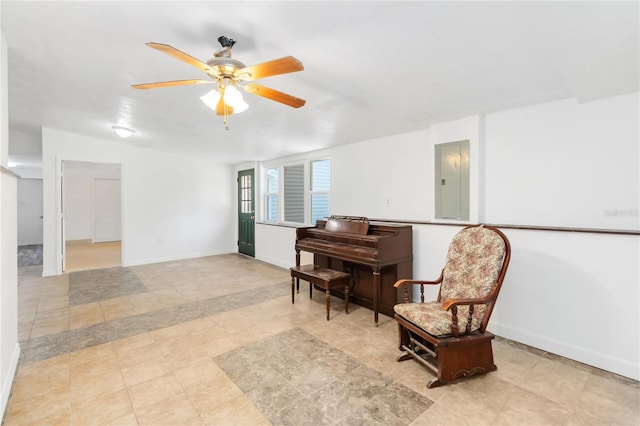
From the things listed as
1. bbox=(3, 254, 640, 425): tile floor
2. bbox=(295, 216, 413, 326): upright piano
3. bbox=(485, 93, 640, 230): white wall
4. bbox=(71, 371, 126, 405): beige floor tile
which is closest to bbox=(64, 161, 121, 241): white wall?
bbox=(3, 254, 640, 425): tile floor

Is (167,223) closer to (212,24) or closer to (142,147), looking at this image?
(142,147)

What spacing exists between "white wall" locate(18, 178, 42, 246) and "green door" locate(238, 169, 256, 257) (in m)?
6.54

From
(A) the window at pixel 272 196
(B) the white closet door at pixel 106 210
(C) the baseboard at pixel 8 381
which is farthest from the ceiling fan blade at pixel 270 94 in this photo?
(B) the white closet door at pixel 106 210

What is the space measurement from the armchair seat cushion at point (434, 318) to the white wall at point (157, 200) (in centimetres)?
561

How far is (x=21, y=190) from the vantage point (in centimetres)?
869

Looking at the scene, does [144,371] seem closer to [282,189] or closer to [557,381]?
[557,381]

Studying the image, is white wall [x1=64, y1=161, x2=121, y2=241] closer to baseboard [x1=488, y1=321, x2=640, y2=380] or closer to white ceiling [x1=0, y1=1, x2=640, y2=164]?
white ceiling [x1=0, y1=1, x2=640, y2=164]

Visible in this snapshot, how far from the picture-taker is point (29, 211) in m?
8.75

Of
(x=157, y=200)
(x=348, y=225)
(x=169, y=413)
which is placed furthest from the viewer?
(x=157, y=200)

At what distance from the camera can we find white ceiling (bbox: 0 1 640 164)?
5.48 feet

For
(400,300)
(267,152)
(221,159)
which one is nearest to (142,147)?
(221,159)

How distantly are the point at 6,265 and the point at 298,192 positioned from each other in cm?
421

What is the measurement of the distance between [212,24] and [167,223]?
17.8 ft

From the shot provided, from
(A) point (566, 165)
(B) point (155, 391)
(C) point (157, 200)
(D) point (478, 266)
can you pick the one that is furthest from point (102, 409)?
(C) point (157, 200)
